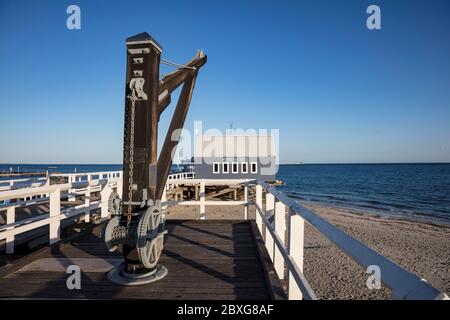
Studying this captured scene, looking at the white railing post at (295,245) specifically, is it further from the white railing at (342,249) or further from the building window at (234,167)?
the building window at (234,167)

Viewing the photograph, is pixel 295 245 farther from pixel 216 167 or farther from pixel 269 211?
pixel 216 167

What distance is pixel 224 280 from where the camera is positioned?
12.1 ft

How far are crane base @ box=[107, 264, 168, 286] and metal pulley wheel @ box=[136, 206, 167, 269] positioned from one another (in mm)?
254

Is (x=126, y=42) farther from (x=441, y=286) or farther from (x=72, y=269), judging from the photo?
(x=441, y=286)

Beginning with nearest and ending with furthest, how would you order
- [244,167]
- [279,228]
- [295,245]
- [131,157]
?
[295,245]
[131,157]
[279,228]
[244,167]

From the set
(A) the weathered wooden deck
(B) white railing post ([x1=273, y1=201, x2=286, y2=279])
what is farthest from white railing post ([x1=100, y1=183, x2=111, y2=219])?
(B) white railing post ([x1=273, y1=201, x2=286, y2=279])

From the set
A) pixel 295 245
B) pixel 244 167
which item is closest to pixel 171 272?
pixel 295 245

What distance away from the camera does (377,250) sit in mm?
13797

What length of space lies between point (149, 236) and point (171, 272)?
0.90 m

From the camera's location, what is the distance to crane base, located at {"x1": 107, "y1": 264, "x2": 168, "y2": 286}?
11.5 ft

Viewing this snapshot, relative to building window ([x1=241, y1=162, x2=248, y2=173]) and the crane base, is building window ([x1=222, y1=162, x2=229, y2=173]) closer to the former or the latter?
building window ([x1=241, y1=162, x2=248, y2=173])
